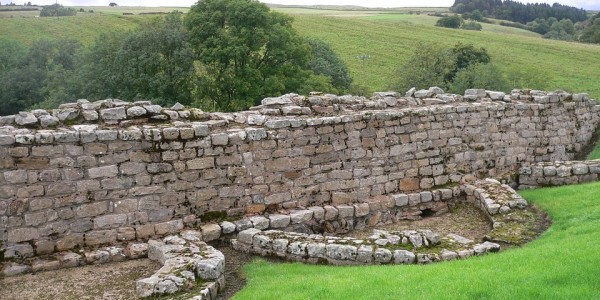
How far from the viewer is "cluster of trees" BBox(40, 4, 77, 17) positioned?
3334 inches

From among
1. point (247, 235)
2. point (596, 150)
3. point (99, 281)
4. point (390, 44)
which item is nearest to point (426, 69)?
point (390, 44)

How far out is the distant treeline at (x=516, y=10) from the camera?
131 meters

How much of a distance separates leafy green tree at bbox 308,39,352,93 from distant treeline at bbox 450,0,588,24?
84105 mm

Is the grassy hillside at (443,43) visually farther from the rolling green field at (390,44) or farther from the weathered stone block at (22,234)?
the weathered stone block at (22,234)

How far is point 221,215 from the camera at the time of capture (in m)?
13.2

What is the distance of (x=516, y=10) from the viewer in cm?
13325

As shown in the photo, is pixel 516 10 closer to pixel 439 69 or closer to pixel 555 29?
pixel 555 29

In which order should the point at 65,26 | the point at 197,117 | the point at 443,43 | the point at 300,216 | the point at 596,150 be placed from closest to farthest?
the point at 197,117
the point at 300,216
the point at 596,150
the point at 443,43
the point at 65,26

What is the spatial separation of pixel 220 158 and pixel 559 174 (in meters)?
10.4

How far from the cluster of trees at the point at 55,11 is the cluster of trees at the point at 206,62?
4701 cm

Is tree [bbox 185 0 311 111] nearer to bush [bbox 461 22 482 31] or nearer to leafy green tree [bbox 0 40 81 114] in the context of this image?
leafy green tree [bbox 0 40 81 114]

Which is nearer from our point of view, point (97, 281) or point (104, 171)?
point (97, 281)

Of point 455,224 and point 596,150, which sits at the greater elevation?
point 596,150

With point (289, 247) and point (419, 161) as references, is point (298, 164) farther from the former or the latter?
point (419, 161)
